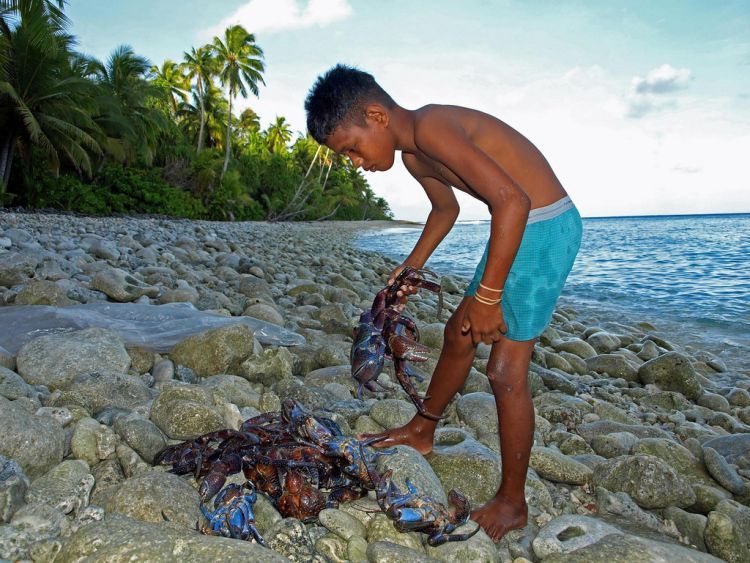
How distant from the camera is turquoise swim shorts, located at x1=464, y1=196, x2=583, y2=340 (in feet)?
7.64

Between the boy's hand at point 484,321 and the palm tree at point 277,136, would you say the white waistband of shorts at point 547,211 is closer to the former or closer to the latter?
the boy's hand at point 484,321

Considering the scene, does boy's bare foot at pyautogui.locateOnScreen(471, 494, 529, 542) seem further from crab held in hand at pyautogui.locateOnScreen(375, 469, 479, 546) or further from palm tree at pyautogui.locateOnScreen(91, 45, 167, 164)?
palm tree at pyautogui.locateOnScreen(91, 45, 167, 164)

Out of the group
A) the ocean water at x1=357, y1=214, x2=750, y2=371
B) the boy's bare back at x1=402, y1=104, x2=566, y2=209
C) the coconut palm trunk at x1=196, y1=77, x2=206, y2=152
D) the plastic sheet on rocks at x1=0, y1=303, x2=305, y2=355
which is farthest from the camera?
the coconut palm trunk at x1=196, y1=77, x2=206, y2=152

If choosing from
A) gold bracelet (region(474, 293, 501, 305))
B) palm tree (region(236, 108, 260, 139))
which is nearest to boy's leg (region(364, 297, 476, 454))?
gold bracelet (region(474, 293, 501, 305))

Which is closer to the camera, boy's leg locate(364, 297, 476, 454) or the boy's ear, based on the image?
the boy's ear

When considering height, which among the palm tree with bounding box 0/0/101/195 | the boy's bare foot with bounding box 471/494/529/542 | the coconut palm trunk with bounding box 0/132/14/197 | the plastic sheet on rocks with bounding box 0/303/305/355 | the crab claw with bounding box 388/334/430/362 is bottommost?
the boy's bare foot with bounding box 471/494/529/542

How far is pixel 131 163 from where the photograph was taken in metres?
30.4

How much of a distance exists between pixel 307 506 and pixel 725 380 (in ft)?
18.4

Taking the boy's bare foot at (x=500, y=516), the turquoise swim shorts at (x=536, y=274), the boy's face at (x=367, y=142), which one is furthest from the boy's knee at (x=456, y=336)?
the boy's face at (x=367, y=142)

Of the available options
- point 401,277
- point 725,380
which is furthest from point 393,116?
point 725,380

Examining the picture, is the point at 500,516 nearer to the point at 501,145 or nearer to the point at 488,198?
the point at 488,198

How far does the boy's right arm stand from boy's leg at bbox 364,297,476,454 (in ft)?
1.49

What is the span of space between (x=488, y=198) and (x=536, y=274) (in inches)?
16.7

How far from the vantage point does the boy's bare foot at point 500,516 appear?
2279 mm
